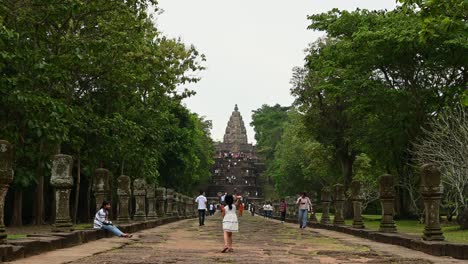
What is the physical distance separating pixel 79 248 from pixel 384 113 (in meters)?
16.1

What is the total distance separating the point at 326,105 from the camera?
33.7m

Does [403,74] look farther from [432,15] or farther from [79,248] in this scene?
[79,248]

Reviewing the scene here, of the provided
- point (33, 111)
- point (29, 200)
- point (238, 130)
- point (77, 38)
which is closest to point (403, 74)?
point (77, 38)

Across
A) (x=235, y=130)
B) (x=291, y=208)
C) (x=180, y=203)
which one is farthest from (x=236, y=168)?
(x=291, y=208)

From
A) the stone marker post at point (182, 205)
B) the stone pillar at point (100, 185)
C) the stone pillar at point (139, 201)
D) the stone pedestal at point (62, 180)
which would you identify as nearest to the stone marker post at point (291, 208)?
the stone marker post at point (182, 205)

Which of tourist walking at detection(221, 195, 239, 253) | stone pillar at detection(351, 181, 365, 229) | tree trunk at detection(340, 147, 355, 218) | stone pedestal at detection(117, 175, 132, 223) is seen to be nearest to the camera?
tourist walking at detection(221, 195, 239, 253)

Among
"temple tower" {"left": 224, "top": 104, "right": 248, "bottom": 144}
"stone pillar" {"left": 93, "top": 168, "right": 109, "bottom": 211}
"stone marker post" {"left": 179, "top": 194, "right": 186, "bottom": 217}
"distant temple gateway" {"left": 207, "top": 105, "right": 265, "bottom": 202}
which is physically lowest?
"stone marker post" {"left": 179, "top": 194, "right": 186, "bottom": 217}

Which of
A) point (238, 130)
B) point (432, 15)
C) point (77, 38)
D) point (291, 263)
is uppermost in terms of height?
point (238, 130)

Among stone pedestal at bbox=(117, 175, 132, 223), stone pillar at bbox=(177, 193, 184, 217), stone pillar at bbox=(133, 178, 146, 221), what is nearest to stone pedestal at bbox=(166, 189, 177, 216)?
stone pillar at bbox=(177, 193, 184, 217)

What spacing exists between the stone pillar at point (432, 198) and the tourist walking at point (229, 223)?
3.79m

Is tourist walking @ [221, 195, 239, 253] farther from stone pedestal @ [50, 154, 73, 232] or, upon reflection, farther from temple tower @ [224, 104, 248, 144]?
temple tower @ [224, 104, 248, 144]

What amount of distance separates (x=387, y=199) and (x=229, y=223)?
530 cm

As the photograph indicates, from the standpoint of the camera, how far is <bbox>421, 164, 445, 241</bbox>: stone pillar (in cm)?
1161

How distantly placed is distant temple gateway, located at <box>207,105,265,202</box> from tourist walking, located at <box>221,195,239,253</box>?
7411 centimetres
